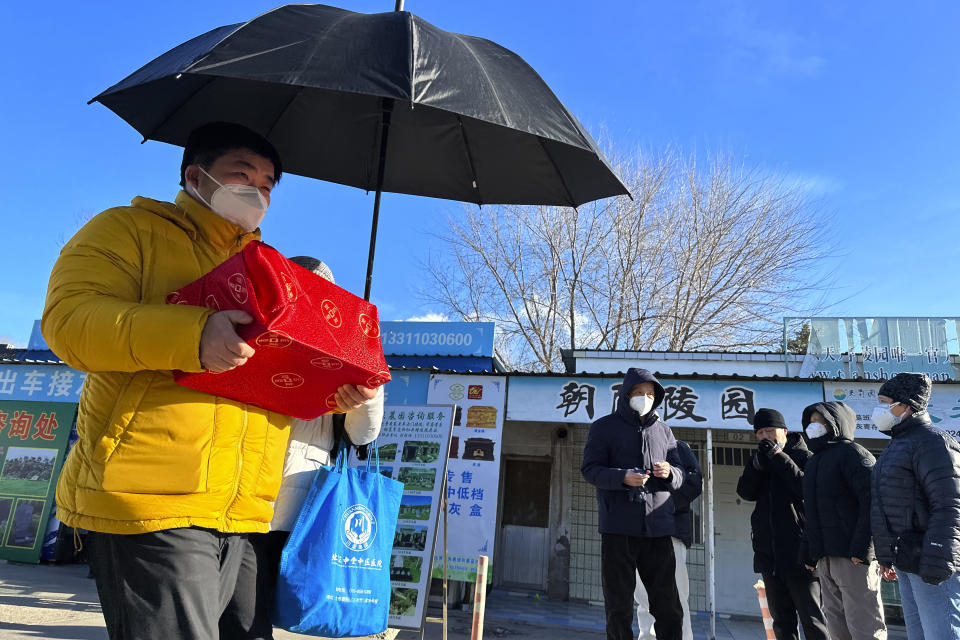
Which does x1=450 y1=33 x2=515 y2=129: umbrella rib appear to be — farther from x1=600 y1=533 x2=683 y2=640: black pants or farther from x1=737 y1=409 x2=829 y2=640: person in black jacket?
x1=737 y1=409 x2=829 y2=640: person in black jacket

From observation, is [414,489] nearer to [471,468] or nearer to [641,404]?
[471,468]

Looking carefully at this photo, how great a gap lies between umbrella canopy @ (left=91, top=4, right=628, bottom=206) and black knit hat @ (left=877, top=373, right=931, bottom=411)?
2717mm

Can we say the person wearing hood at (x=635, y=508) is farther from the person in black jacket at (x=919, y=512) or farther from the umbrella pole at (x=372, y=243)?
the umbrella pole at (x=372, y=243)

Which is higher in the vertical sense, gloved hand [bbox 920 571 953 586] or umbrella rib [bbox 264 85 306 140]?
umbrella rib [bbox 264 85 306 140]

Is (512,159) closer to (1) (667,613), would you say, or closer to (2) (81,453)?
(2) (81,453)

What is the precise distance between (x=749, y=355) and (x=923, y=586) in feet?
28.0

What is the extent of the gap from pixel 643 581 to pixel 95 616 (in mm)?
6089

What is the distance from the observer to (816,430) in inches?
197

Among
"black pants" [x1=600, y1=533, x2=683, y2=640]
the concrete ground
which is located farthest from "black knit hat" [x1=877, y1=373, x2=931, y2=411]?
the concrete ground

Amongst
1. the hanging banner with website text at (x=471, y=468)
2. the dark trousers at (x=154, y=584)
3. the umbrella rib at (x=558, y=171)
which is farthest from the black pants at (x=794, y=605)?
the dark trousers at (x=154, y=584)

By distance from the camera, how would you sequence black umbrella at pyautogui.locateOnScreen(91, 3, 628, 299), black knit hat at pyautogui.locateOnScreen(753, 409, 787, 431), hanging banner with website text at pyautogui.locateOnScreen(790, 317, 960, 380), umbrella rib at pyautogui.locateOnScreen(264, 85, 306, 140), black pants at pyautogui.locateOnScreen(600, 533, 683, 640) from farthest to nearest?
hanging banner with website text at pyautogui.locateOnScreen(790, 317, 960, 380) → black knit hat at pyautogui.locateOnScreen(753, 409, 787, 431) → black pants at pyautogui.locateOnScreen(600, 533, 683, 640) → umbrella rib at pyautogui.locateOnScreen(264, 85, 306, 140) → black umbrella at pyautogui.locateOnScreen(91, 3, 628, 299)

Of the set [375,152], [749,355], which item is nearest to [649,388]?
[375,152]

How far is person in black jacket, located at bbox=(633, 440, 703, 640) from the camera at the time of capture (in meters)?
4.85

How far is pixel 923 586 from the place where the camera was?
3.76m
